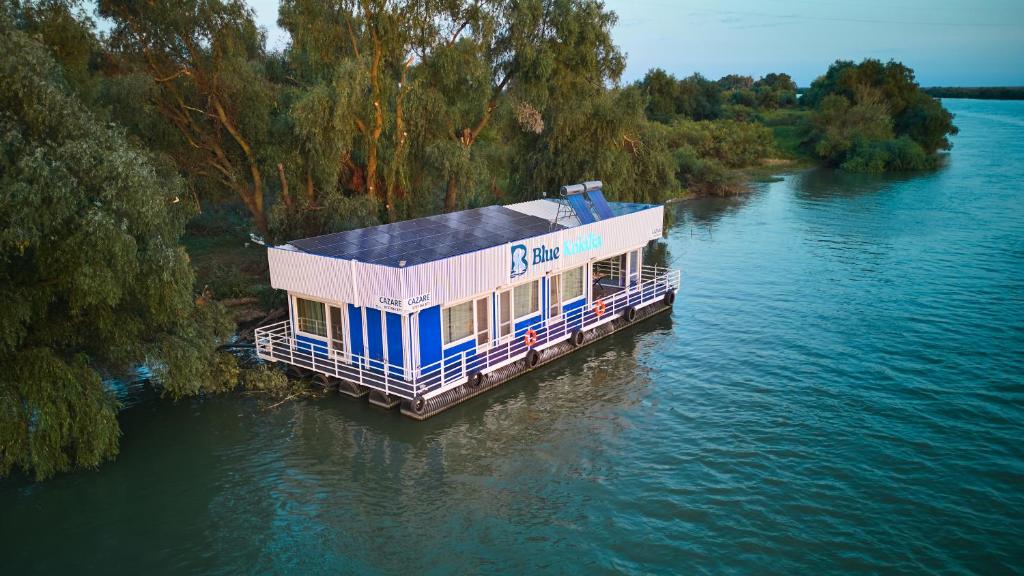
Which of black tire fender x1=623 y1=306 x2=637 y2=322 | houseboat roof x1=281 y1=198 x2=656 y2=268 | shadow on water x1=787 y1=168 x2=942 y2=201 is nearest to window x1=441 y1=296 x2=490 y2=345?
houseboat roof x1=281 y1=198 x2=656 y2=268

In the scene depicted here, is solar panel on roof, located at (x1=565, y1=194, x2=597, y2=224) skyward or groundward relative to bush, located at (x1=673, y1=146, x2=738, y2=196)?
skyward

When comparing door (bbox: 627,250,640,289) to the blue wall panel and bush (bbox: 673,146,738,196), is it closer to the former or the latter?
the blue wall panel

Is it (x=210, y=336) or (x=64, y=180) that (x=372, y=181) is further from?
(x=64, y=180)

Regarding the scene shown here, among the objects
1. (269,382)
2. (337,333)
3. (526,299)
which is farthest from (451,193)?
(269,382)

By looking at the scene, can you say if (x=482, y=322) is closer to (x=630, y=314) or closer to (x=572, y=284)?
(x=572, y=284)

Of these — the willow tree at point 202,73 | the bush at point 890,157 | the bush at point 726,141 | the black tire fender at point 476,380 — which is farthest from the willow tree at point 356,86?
the bush at point 890,157

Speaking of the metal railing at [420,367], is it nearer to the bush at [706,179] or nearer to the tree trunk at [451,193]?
the tree trunk at [451,193]
